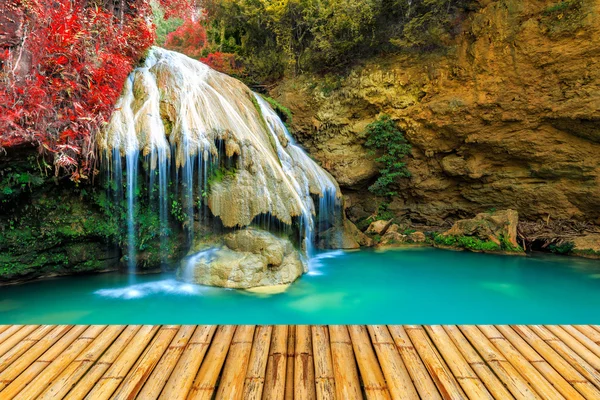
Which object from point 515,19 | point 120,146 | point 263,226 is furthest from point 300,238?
point 515,19

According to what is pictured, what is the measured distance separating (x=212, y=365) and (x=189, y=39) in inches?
714

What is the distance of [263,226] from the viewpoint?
23.2ft

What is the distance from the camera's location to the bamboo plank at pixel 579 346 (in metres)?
2.23

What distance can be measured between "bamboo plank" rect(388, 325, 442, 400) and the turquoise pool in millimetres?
2968

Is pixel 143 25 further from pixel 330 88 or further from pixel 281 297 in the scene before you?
pixel 281 297

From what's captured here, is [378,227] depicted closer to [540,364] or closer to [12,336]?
[540,364]

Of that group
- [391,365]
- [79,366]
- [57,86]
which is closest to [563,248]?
[391,365]

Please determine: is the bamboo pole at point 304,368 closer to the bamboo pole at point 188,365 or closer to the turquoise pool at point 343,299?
the bamboo pole at point 188,365

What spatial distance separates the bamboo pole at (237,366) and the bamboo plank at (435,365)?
3.85 feet

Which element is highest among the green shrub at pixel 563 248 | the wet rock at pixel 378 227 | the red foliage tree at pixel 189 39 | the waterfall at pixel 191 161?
the red foliage tree at pixel 189 39

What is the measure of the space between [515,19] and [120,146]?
11.2m

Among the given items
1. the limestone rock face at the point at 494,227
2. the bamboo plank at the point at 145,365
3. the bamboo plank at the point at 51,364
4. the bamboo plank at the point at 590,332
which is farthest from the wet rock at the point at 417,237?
the bamboo plank at the point at 51,364

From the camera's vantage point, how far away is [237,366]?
2100 mm

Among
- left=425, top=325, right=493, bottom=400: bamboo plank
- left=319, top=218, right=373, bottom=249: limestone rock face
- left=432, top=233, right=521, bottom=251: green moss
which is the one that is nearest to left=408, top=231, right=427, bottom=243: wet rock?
left=432, top=233, right=521, bottom=251: green moss
